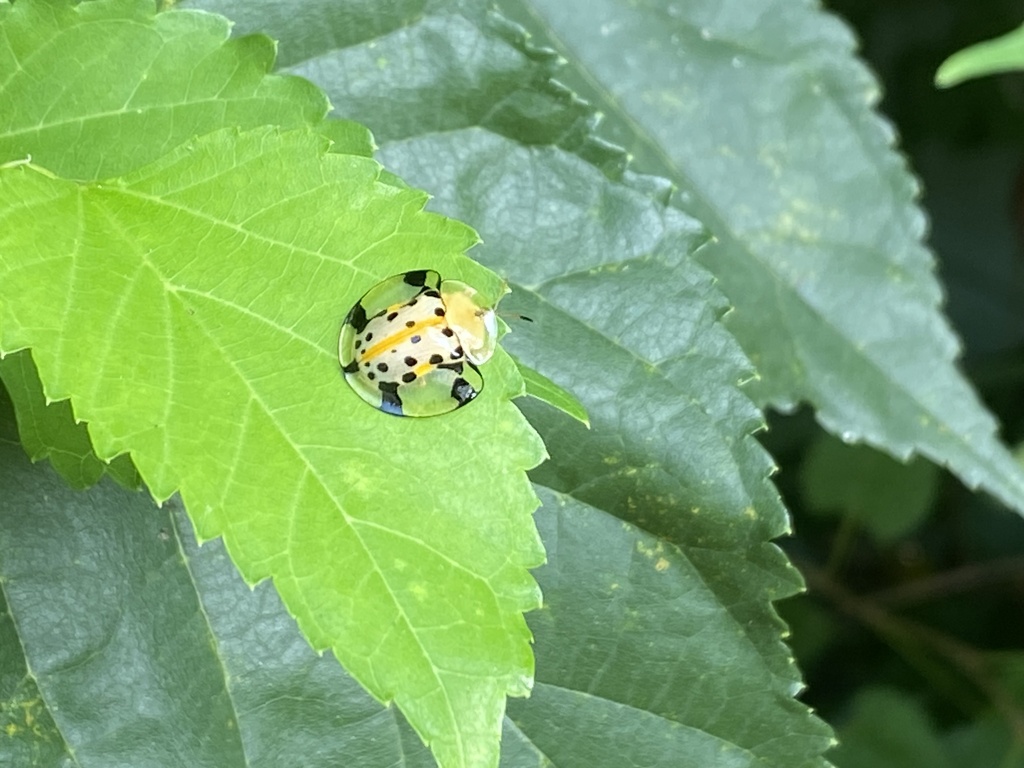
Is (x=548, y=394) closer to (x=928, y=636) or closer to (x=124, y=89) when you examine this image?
(x=124, y=89)

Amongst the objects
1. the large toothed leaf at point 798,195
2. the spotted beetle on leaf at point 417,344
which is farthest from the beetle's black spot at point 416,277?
the large toothed leaf at point 798,195

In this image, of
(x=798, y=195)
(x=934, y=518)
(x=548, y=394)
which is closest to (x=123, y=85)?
(x=548, y=394)

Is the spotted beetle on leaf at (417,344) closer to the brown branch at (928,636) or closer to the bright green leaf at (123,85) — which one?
the bright green leaf at (123,85)

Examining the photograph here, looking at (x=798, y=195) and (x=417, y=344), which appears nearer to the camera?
(x=417, y=344)

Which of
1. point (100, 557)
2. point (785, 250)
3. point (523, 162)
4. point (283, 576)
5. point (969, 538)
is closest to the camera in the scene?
point (283, 576)

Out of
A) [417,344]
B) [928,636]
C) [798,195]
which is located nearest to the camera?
[417,344]

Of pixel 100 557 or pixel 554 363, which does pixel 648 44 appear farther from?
pixel 100 557

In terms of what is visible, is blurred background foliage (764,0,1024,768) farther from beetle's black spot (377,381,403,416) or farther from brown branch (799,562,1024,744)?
beetle's black spot (377,381,403,416)

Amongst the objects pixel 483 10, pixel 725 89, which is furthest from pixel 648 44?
pixel 483 10
